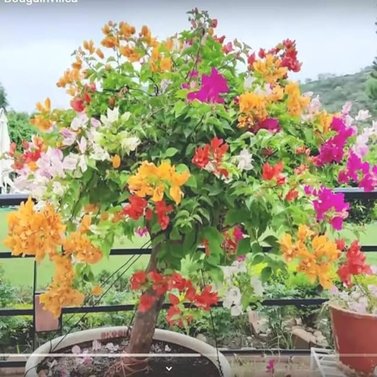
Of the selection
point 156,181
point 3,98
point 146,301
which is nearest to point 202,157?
point 156,181

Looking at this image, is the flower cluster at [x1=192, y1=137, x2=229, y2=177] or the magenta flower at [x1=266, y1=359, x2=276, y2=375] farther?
the magenta flower at [x1=266, y1=359, x2=276, y2=375]

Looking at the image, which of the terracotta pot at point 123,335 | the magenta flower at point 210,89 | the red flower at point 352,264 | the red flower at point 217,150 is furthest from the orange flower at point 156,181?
the terracotta pot at point 123,335

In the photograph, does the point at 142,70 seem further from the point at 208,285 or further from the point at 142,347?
the point at 142,347

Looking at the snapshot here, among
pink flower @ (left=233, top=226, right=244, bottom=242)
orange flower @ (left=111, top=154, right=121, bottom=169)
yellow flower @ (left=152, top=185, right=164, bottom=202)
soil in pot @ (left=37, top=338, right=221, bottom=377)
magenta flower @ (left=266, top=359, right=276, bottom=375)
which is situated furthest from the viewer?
magenta flower @ (left=266, top=359, right=276, bottom=375)

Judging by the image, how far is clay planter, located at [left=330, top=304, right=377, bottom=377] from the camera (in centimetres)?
196

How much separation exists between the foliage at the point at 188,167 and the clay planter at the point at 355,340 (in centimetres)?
54

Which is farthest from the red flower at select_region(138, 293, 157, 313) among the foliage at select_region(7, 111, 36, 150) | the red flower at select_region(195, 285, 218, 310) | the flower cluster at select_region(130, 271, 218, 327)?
the foliage at select_region(7, 111, 36, 150)

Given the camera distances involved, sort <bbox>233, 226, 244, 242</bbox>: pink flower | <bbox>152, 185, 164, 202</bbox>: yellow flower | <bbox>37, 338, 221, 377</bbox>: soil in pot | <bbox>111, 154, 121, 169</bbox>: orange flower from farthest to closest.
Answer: <bbox>37, 338, 221, 377</bbox>: soil in pot → <bbox>233, 226, 244, 242</bbox>: pink flower → <bbox>111, 154, 121, 169</bbox>: orange flower → <bbox>152, 185, 164, 202</bbox>: yellow flower

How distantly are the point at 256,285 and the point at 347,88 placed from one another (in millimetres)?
852

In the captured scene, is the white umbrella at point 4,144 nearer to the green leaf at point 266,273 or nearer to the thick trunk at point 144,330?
the thick trunk at point 144,330

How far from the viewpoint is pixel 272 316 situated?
7.30ft

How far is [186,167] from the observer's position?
1446mm

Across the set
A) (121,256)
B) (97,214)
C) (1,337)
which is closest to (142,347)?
(121,256)

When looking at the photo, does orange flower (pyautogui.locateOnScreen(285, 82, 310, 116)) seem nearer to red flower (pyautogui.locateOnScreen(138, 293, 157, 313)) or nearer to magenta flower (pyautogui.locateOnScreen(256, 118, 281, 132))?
magenta flower (pyautogui.locateOnScreen(256, 118, 281, 132))
